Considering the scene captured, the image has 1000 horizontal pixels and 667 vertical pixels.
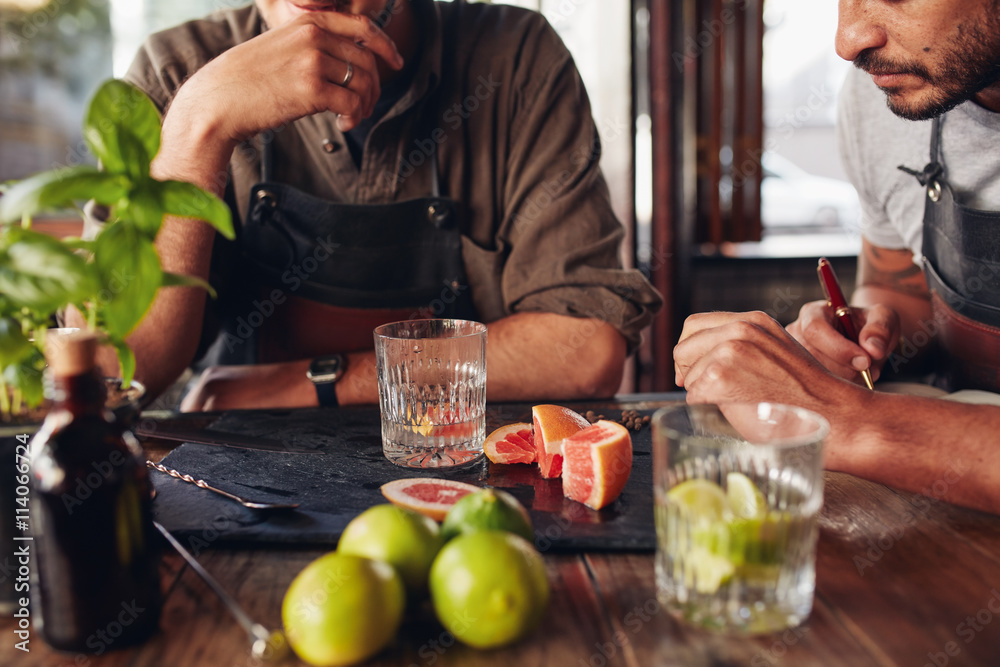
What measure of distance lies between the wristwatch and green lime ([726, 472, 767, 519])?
94 centimetres

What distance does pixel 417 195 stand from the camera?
1845mm

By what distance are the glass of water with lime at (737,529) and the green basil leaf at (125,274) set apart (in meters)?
0.47

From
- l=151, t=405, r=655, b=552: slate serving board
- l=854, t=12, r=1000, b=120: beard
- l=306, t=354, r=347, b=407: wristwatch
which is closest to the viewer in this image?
l=151, t=405, r=655, b=552: slate serving board

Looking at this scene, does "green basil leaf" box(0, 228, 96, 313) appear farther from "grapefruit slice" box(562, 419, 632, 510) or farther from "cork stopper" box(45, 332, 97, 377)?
"grapefruit slice" box(562, 419, 632, 510)

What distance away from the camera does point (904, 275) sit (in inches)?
73.5

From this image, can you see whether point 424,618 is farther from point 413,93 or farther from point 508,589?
point 413,93

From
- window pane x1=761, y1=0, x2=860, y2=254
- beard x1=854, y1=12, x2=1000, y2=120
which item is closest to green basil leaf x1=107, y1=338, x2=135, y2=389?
beard x1=854, y1=12, x2=1000, y2=120

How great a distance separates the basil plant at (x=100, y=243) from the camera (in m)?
0.63

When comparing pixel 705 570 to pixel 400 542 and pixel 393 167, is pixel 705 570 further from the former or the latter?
pixel 393 167

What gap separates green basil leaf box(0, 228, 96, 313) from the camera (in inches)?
24.6

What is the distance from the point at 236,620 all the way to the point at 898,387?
1204 mm

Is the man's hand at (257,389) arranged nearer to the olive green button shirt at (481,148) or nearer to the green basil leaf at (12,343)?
the olive green button shirt at (481,148)

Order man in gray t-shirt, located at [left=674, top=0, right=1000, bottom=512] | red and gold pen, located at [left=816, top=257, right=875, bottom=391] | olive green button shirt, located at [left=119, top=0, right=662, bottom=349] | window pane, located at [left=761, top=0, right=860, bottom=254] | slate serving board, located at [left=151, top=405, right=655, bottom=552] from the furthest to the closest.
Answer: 1. window pane, located at [left=761, top=0, right=860, bottom=254]
2. olive green button shirt, located at [left=119, top=0, right=662, bottom=349]
3. red and gold pen, located at [left=816, top=257, right=875, bottom=391]
4. man in gray t-shirt, located at [left=674, top=0, right=1000, bottom=512]
5. slate serving board, located at [left=151, top=405, right=655, bottom=552]

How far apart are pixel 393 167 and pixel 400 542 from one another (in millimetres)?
1212
